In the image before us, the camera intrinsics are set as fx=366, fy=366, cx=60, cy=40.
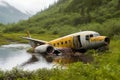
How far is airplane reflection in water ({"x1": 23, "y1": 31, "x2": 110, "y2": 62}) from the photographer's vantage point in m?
46.7

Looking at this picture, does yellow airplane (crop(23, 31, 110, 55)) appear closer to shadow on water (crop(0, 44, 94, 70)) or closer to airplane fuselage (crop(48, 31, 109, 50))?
airplane fuselage (crop(48, 31, 109, 50))

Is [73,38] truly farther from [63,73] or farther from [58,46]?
[63,73]

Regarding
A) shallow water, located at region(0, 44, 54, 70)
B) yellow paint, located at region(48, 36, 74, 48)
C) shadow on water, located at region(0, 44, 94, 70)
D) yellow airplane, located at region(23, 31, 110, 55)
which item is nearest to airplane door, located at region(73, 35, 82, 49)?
yellow airplane, located at region(23, 31, 110, 55)

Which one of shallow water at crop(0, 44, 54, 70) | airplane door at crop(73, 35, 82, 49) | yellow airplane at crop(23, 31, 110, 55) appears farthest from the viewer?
airplane door at crop(73, 35, 82, 49)

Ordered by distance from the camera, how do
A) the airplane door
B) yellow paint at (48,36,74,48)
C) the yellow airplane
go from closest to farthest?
the yellow airplane
the airplane door
yellow paint at (48,36,74,48)

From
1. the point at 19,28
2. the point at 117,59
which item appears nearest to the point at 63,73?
the point at 117,59

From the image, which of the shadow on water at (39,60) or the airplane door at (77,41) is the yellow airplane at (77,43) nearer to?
the airplane door at (77,41)

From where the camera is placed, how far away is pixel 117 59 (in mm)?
22016

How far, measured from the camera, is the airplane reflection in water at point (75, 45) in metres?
46.7

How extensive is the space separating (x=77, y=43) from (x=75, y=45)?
598 millimetres

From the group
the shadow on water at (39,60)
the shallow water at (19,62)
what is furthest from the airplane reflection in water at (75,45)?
the shallow water at (19,62)

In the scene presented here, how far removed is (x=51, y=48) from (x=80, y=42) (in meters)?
4.87

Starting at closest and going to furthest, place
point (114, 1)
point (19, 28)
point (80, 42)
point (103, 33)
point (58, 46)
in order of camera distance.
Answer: point (80, 42), point (58, 46), point (103, 33), point (114, 1), point (19, 28)

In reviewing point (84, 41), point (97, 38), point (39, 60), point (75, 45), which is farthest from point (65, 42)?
point (39, 60)
